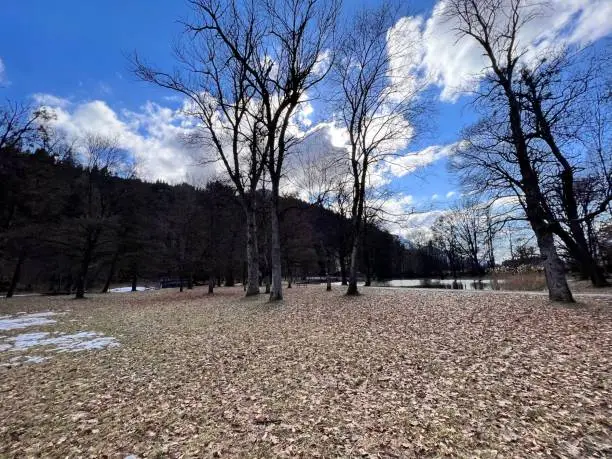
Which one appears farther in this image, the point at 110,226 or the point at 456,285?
the point at 456,285

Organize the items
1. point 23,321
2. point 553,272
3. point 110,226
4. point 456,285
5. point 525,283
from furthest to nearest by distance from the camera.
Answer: point 456,285 → point 110,226 → point 525,283 → point 23,321 → point 553,272

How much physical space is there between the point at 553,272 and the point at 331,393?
10.8 metres

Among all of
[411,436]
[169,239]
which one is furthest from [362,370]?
[169,239]

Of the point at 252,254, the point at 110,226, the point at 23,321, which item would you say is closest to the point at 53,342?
the point at 23,321

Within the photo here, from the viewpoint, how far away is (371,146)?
55.9ft

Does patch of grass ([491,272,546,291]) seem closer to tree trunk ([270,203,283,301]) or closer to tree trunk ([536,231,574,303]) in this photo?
tree trunk ([536,231,574,303])

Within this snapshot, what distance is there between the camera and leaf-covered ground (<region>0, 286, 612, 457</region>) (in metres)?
3.64

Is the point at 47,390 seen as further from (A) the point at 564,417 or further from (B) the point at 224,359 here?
(A) the point at 564,417

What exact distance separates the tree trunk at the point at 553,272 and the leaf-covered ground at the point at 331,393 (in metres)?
2.94

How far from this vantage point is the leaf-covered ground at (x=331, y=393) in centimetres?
364

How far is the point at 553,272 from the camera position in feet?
37.5

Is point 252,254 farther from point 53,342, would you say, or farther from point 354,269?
point 53,342

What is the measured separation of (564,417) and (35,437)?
6.63 meters

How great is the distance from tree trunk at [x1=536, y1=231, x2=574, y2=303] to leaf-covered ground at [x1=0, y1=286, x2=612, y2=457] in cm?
294
